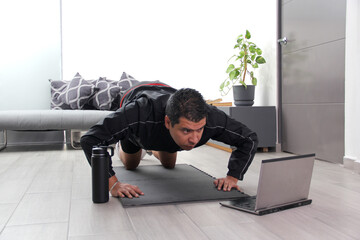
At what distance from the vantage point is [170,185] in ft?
6.97

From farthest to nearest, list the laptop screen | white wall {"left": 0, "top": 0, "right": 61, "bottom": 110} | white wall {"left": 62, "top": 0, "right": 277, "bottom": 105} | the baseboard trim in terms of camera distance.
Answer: white wall {"left": 62, "top": 0, "right": 277, "bottom": 105}, white wall {"left": 0, "top": 0, "right": 61, "bottom": 110}, the baseboard trim, the laptop screen

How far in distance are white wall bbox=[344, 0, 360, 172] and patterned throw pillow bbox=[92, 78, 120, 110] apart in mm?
2642

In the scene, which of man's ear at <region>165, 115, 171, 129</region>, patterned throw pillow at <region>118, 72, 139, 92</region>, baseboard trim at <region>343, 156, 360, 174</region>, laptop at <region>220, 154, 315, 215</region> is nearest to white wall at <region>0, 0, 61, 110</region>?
patterned throw pillow at <region>118, 72, 139, 92</region>

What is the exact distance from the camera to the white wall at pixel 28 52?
4.70m

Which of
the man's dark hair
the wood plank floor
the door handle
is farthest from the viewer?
the door handle

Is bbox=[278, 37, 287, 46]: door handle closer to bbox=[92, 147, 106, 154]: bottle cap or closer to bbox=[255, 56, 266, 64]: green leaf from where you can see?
bbox=[255, 56, 266, 64]: green leaf

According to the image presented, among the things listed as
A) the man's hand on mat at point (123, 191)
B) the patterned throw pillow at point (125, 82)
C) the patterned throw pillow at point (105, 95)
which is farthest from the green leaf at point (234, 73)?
the man's hand on mat at point (123, 191)

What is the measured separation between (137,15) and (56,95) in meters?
1.64

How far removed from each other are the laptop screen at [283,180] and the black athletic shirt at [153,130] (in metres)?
0.35

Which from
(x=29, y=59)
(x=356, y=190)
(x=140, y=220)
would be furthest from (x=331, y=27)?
(x=29, y=59)

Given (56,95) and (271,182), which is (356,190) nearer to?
(271,182)

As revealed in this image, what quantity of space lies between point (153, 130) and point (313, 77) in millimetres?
1934

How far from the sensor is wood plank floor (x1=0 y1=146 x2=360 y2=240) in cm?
134

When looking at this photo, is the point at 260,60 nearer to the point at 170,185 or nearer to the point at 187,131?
the point at 170,185
